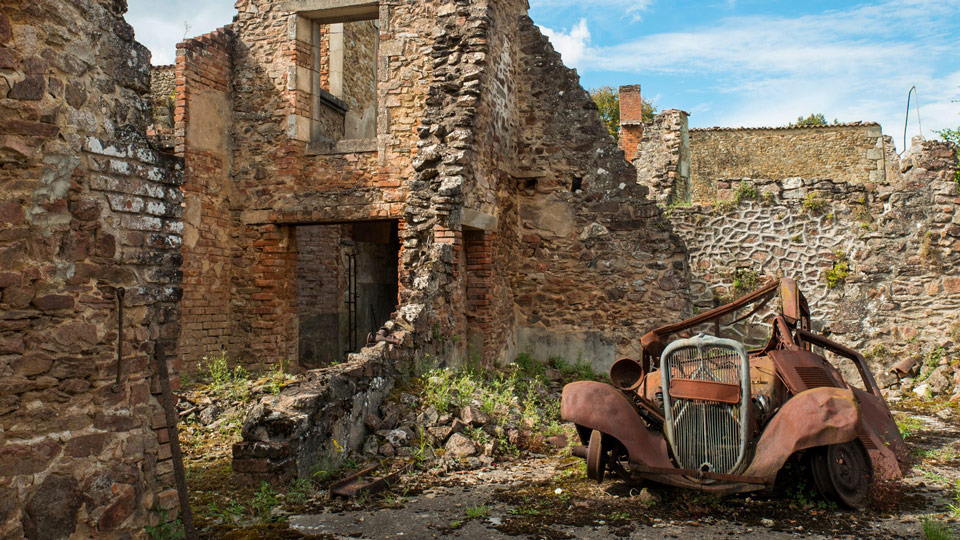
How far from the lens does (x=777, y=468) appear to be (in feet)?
14.3

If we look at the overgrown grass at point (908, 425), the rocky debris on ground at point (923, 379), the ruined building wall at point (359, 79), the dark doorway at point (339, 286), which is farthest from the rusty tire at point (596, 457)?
the ruined building wall at point (359, 79)

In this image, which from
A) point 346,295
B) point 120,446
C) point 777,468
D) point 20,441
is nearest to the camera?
point 20,441

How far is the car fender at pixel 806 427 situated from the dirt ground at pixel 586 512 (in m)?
0.35

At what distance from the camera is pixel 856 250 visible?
9.91 meters

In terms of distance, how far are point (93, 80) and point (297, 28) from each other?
756 cm

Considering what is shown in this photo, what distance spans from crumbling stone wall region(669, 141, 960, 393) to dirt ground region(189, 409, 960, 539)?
4.51 m

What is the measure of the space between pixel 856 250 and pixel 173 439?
9.09 metres

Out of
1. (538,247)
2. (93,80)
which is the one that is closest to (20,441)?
(93,80)

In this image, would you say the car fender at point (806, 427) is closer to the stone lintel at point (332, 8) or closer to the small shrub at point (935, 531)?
the small shrub at point (935, 531)

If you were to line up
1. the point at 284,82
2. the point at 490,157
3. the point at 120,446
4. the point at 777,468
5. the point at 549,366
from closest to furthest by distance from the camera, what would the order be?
the point at 120,446, the point at 777,468, the point at 490,157, the point at 549,366, the point at 284,82

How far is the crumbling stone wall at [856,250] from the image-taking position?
9328mm

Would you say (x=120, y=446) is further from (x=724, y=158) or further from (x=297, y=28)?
(x=724, y=158)

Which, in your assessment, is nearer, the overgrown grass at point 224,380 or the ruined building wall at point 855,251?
the overgrown grass at point 224,380

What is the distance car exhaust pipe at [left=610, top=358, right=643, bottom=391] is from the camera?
19.4 feet
